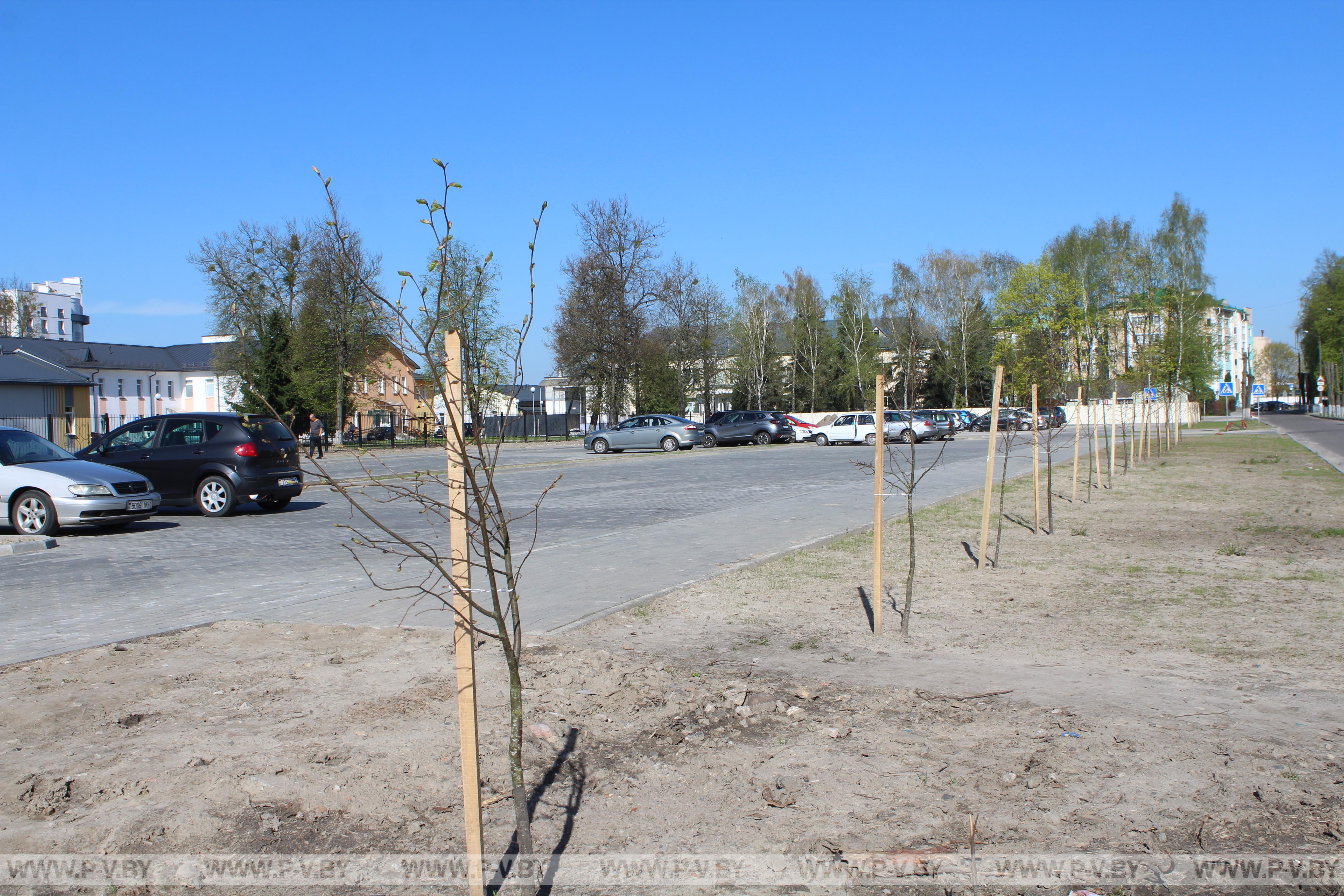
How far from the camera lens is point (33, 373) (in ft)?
161

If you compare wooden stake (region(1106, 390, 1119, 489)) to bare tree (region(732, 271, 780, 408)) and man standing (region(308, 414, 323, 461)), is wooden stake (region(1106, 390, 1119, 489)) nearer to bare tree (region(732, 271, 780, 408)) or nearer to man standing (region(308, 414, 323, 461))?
man standing (region(308, 414, 323, 461))

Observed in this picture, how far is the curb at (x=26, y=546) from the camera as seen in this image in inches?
441

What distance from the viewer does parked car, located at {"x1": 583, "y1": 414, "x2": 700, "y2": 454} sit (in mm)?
41344

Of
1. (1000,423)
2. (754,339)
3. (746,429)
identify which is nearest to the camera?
(746,429)

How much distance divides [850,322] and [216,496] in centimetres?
6089

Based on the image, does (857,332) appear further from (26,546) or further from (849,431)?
(26,546)

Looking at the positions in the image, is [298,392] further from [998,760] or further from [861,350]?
[998,760]

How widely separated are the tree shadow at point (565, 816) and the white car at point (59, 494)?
36.6 feet

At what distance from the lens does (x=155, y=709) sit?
→ 4.95 meters

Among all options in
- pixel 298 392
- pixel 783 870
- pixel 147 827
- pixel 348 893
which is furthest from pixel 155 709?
pixel 298 392

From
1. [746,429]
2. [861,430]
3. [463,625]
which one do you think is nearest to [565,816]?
[463,625]

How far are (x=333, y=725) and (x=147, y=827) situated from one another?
1137mm

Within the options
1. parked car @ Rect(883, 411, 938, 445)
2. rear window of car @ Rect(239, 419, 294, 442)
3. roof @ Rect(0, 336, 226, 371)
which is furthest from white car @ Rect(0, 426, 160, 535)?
roof @ Rect(0, 336, 226, 371)

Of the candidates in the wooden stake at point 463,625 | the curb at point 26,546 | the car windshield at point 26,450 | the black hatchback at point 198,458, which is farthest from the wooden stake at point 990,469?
the car windshield at point 26,450
